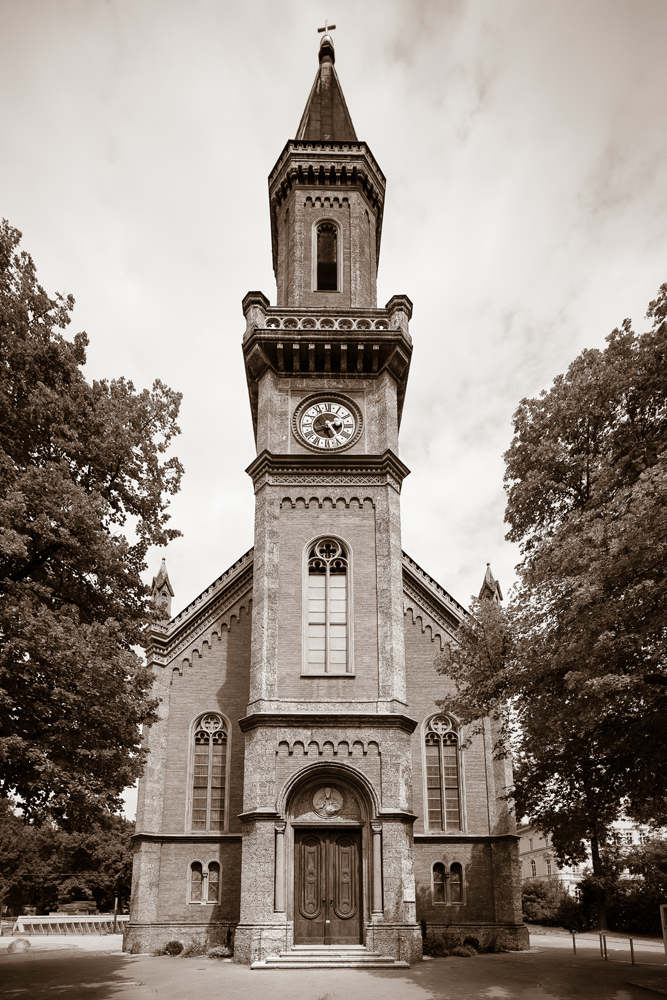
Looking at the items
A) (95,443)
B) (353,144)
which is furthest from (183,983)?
(353,144)

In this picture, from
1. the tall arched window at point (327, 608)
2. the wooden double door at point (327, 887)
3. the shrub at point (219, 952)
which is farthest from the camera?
the tall arched window at point (327, 608)

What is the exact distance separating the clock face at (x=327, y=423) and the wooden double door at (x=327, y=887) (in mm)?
12458

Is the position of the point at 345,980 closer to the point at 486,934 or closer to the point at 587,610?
the point at 486,934

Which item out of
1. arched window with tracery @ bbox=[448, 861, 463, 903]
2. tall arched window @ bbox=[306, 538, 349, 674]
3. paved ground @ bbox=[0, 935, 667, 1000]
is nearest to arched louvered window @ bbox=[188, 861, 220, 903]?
paved ground @ bbox=[0, 935, 667, 1000]

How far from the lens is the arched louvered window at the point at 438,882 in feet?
87.0

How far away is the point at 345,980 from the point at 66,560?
11.5m

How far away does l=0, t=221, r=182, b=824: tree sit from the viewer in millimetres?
Result: 14000

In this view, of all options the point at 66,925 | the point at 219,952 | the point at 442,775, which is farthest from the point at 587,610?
the point at 66,925

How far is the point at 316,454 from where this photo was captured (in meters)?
28.0

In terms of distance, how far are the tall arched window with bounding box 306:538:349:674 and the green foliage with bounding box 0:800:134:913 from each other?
35010 millimetres

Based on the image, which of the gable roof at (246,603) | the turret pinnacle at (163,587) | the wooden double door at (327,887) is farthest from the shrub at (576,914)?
the turret pinnacle at (163,587)

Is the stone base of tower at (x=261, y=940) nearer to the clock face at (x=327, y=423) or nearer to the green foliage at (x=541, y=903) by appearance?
the clock face at (x=327, y=423)

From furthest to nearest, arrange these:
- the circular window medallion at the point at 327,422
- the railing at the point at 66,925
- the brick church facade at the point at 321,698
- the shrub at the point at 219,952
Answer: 1. the railing at the point at 66,925
2. the circular window medallion at the point at 327,422
3. the shrub at the point at 219,952
4. the brick church facade at the point at 321,698

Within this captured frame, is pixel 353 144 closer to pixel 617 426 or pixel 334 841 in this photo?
pixel 617 426
